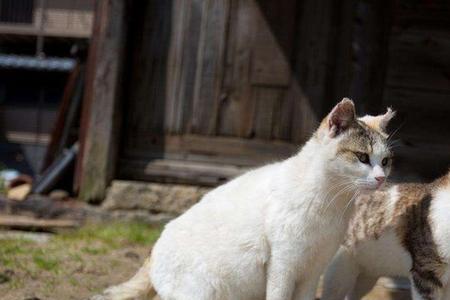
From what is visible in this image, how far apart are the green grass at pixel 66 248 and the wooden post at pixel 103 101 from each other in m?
0.56

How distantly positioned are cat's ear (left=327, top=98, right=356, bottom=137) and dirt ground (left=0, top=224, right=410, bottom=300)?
2.03 metres

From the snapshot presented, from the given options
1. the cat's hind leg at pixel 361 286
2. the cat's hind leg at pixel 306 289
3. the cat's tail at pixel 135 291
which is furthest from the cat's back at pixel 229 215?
the cat's hind leg at pixel 361 286

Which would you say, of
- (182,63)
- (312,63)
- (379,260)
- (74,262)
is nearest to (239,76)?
(182,63)

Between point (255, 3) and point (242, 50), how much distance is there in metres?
0.53

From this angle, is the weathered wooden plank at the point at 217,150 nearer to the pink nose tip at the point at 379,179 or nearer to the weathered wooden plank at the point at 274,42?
the weathered wooden plank at the point at 274,42

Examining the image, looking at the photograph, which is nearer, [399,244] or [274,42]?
[399,244]

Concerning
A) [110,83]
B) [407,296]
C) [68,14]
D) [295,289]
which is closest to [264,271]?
[295,289]

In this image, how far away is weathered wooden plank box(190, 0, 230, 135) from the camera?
25.5ft

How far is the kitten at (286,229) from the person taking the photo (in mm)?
3830

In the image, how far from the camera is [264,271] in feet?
12.9

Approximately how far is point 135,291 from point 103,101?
12.3ft

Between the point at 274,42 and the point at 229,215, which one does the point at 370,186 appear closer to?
the point at 229,215

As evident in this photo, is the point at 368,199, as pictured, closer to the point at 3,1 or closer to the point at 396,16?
the point at 396,16

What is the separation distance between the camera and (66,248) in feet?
21.4
